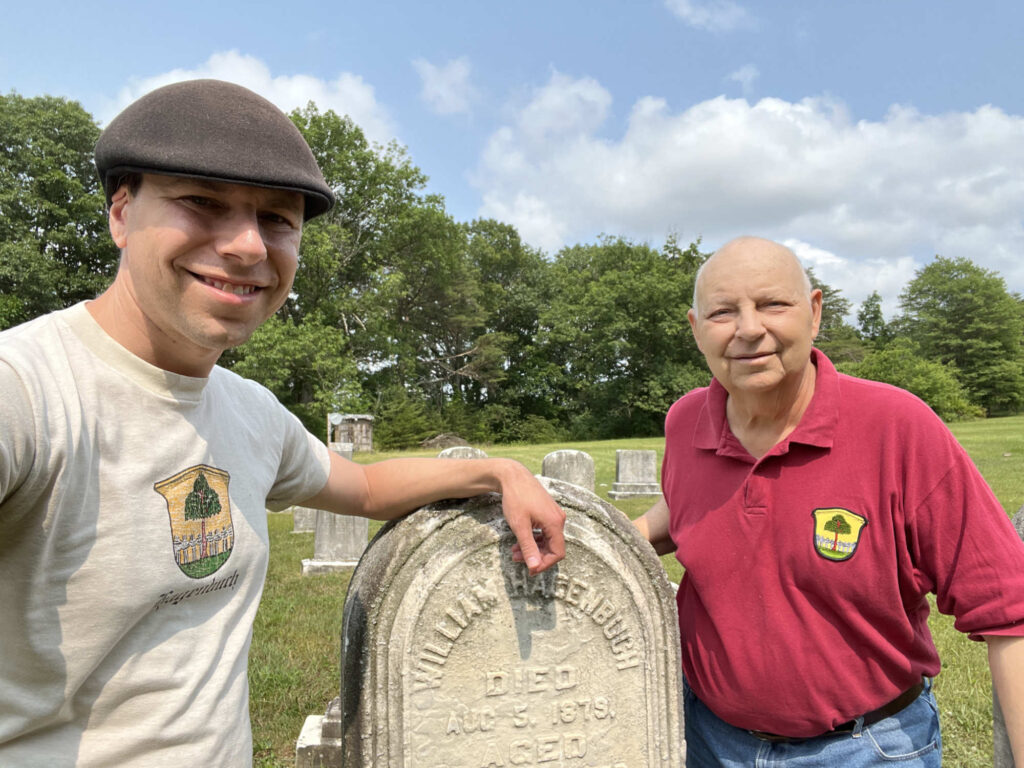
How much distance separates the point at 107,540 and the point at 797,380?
1.67 meters

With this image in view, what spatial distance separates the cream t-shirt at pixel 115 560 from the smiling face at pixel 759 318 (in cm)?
126

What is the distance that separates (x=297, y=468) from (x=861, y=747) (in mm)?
1642

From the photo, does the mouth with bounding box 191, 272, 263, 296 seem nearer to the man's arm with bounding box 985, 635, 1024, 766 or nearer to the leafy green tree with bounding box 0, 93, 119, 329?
the man's arm with bounding box 985, 635, 1024, 766

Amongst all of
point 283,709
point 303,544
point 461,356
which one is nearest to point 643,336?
point 461,356

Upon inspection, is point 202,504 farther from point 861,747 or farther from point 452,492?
point 861,747

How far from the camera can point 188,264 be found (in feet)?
4.20

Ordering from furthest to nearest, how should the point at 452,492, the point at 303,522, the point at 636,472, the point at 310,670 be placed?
the point at 636,472 → the point at 303,522 → the point at 310,670 → the point at 452,492

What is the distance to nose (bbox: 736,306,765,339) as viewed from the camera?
1741mm

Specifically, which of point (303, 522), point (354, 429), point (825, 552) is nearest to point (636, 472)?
point (303, 522)

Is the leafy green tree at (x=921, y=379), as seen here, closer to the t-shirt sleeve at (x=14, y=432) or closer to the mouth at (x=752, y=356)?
the mouth at (x=752, y=356)

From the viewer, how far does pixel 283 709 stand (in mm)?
4078

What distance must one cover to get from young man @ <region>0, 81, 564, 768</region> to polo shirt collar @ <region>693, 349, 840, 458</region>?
127 cm

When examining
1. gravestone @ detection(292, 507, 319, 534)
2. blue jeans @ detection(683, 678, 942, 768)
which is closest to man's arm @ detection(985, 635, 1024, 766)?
blue jeans @ detection(683, 678, 942, 768)

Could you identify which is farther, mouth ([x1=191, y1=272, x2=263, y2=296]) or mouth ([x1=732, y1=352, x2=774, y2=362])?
mouth ([x1=732, y1=352, x2=774, y2=362])
